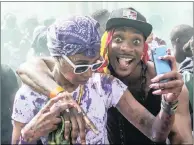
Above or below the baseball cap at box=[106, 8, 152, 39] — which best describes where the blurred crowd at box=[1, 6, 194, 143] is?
below

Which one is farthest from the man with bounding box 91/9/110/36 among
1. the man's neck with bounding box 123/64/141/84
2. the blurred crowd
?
the man's neck with bounding box 123/64/141/84

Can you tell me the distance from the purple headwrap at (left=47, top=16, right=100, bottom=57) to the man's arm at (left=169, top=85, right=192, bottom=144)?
0.49 meters

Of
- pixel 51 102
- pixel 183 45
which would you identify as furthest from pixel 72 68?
pixel 183 45

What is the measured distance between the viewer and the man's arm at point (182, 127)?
1.65 m

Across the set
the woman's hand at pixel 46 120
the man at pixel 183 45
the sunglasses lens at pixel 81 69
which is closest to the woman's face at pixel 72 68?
the sunglasses lens at pixel 81 69

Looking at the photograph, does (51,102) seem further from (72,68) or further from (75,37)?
(75,37)

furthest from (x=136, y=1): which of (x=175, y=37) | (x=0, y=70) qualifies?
(x=0, y=70)

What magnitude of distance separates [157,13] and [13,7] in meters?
0.73

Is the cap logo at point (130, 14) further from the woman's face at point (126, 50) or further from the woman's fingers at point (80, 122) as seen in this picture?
the woman's fingers at point (80, 122)

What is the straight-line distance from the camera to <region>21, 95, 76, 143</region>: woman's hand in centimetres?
135

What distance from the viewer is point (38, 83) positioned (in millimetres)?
1453

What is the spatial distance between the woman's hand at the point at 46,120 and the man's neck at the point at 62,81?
13 cm

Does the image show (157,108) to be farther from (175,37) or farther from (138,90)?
(175,37)

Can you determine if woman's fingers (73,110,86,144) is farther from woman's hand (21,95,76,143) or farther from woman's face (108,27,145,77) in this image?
woman's face (108,27,145,77)
